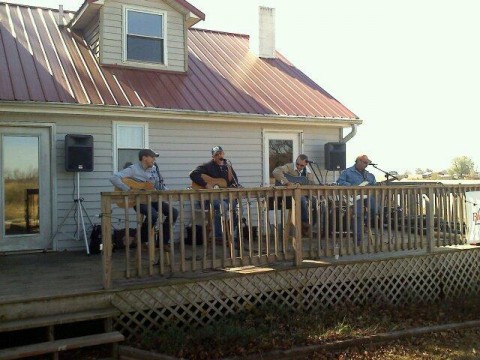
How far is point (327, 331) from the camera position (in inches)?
214

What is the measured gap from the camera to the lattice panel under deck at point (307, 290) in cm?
532

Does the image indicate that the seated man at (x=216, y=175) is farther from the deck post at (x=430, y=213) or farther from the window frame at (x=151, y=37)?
the window frame at (x=151, y=37)

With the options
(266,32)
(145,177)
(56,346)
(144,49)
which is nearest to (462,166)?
(266,32)

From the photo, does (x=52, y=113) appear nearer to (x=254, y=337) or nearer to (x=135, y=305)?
(x=135, y=305)

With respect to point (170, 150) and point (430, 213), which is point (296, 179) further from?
point (170, 150)

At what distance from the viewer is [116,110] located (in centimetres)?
799

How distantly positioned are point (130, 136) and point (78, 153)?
3.31 feet

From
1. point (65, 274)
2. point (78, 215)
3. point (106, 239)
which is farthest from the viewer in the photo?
point (78, 215)

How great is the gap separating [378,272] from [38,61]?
6.19 metres

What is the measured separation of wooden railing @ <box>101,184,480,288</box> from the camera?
17.4ft

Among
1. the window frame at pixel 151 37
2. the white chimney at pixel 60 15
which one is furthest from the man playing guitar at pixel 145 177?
the white chimney at pixel 60 15

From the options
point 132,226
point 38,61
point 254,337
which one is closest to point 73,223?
point 132,226

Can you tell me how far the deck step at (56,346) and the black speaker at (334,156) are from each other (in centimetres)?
622

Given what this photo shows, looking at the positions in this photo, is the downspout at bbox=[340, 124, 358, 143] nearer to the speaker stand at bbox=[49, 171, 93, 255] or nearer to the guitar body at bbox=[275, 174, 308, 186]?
the guitar body at bbox=[275, 174, 308, 186]
